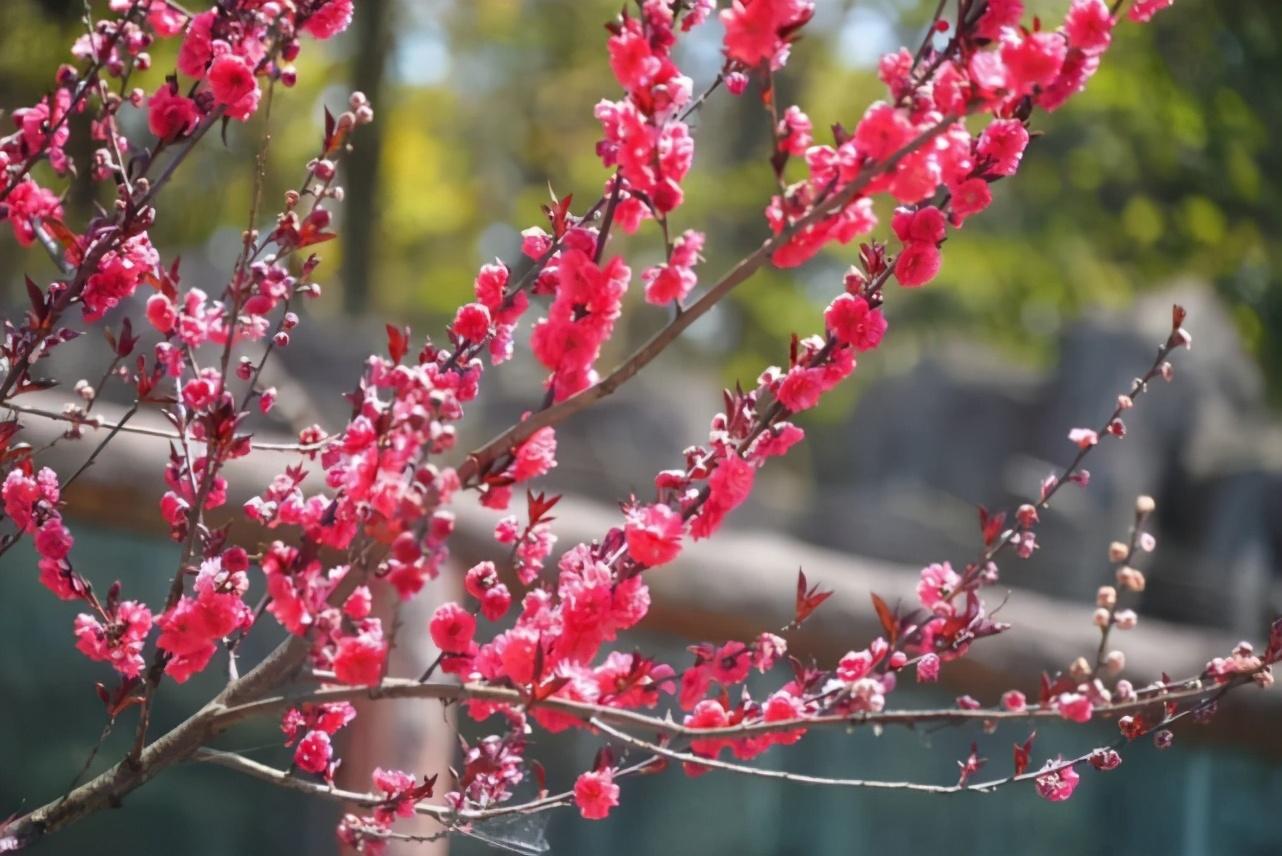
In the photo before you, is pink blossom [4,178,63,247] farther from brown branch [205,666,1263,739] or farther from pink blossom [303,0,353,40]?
brown branch [205,666,1263,739]

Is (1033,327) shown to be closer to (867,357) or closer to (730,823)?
(867,357)

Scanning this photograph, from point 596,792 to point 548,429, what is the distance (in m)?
0.38

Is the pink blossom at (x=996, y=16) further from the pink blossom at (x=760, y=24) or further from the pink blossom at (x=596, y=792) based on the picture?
the pink blossom at (x=596, y=792)

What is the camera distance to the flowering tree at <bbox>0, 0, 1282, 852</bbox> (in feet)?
3.56

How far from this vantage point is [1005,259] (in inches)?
304

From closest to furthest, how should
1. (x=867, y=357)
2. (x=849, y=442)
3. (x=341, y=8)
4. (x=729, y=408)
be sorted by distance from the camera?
(x=729, y=408), (x=341, y=8), (x=867, y=357), (x=849, y=442)

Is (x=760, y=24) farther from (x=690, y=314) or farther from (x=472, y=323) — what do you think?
(x=472, y=323)

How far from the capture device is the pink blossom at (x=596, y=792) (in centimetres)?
132

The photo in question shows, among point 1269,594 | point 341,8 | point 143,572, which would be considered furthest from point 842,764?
point 341,8

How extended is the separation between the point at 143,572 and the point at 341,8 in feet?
8.83

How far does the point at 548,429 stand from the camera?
122cm

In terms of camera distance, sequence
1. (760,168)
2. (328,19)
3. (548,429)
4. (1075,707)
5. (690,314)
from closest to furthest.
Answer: (1075,707) < (690,314) < (548,429) < (328,19) < (760,168)

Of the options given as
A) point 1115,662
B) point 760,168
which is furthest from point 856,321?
point 760,168

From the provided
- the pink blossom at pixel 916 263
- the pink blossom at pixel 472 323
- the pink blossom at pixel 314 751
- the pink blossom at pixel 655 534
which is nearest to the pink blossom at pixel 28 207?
the pink blossom at pixel 472 323
